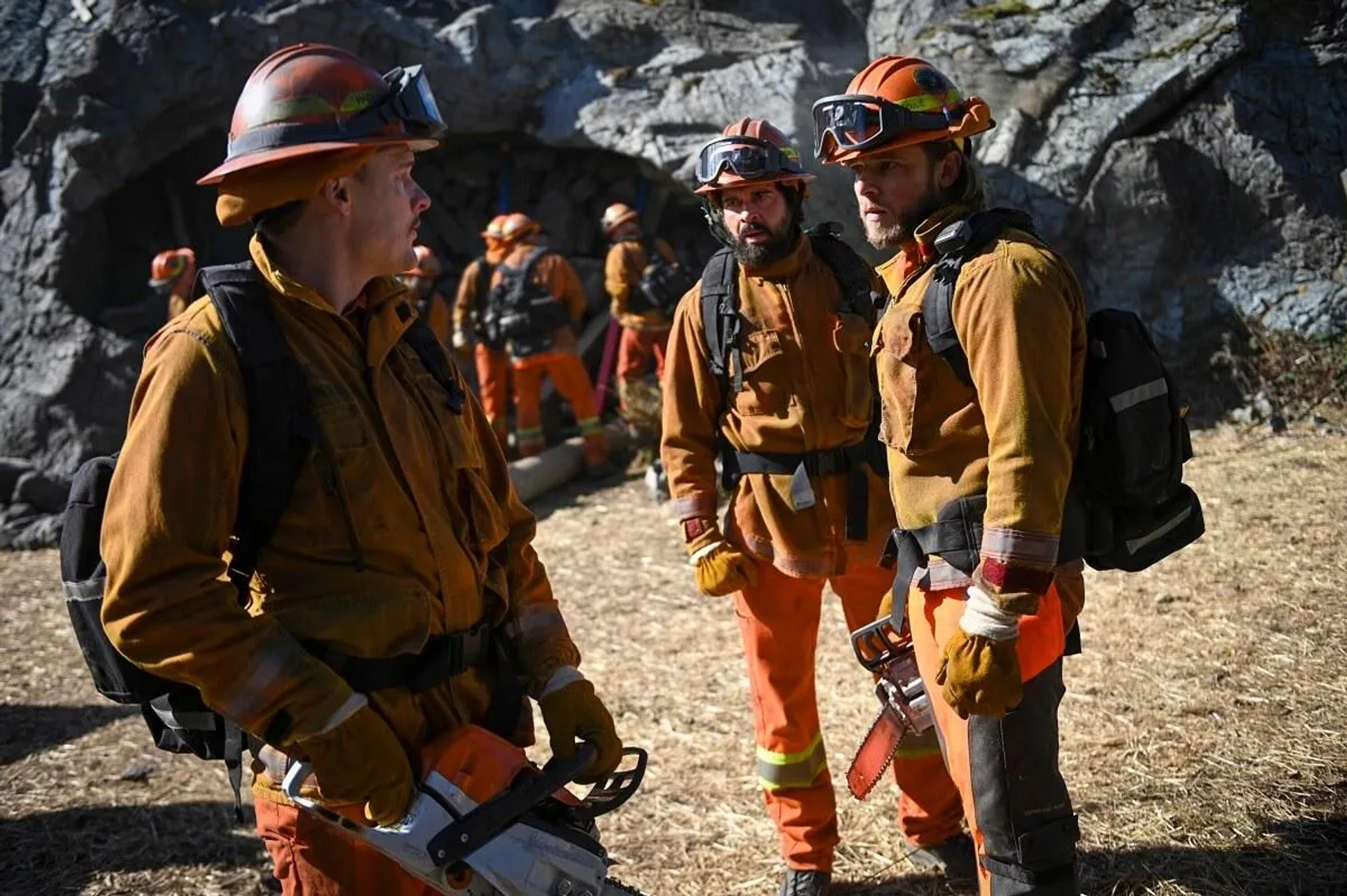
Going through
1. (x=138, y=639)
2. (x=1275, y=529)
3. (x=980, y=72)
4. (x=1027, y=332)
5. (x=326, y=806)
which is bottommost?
(x=1275, y=529)

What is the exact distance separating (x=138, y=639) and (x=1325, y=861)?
321 cm

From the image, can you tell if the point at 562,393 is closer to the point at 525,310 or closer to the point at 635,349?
the point at 635,349

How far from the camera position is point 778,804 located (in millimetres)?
3619

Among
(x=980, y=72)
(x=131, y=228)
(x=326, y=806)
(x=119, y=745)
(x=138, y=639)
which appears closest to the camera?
(x=138, y=639)

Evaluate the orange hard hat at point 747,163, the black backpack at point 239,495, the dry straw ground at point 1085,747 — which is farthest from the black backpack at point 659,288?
the black backpack at point 239,495

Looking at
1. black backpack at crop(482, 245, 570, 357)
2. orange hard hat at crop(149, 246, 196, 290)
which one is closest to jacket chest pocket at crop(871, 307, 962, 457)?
black backpack at crop(482, 245, 570, 357)

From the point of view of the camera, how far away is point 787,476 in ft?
12.0

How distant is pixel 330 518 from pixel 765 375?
73.4 inches

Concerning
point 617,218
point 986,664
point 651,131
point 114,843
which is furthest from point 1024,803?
point 651,131

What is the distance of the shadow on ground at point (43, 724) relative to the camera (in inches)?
215

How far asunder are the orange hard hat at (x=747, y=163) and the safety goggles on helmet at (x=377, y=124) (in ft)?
5.40

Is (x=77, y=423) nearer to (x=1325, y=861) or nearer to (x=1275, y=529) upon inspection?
(x=1275, y=529)

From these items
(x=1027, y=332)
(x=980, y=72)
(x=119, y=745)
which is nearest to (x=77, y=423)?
(x=119, y=745)

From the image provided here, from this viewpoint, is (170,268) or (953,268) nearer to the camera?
(953,268)
